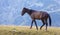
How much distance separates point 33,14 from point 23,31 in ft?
9.07

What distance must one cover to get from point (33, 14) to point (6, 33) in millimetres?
3798

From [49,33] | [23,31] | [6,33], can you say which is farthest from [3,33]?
[49,33]

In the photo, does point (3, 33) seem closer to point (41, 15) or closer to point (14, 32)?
point (14, 32)

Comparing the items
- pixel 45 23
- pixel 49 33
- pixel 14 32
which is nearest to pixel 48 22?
pixel 45 23

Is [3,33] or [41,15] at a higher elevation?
[41,15]

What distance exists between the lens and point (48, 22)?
832 inches

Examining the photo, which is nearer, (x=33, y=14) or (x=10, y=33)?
(x=10, y=33)

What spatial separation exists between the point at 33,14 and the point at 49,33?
129 inches

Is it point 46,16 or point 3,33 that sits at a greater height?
point 46,16

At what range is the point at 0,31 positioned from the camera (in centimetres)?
1914

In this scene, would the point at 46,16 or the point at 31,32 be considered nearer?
the point at 31,32

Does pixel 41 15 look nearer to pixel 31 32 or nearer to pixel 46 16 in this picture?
pixel 46 16

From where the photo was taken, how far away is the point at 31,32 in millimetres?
18766

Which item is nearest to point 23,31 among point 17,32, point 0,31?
point 17,32
